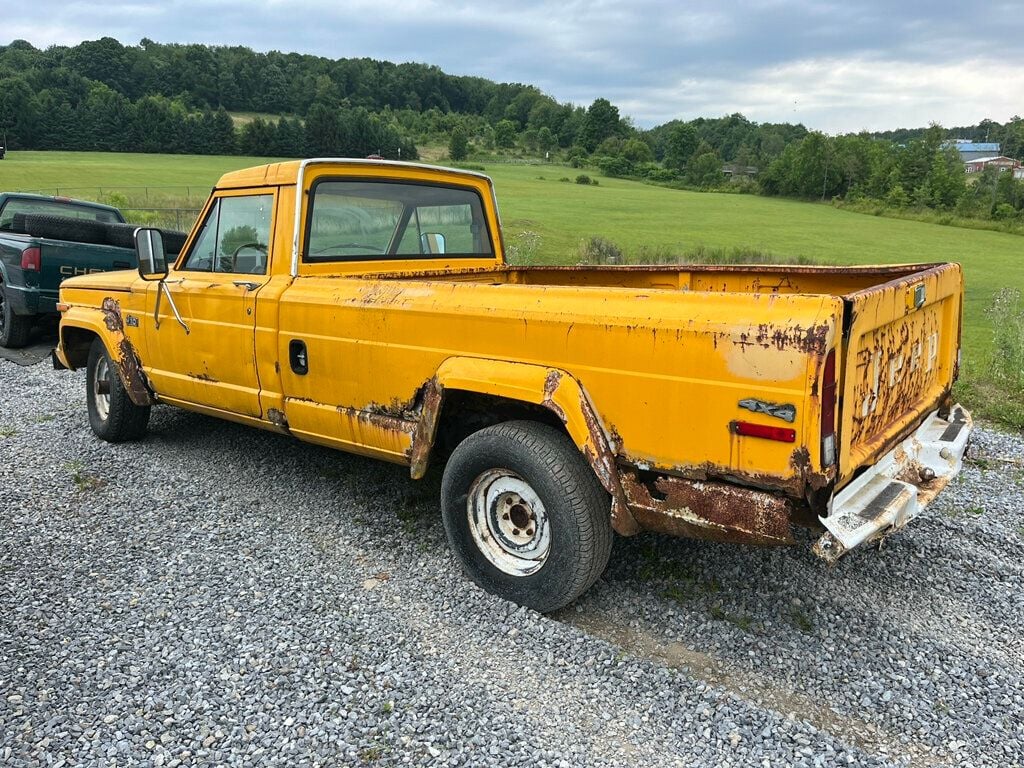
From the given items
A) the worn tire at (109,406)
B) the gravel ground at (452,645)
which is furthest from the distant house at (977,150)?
the worn tire at (109,406)

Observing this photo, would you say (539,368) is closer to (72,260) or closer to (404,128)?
(72,260)

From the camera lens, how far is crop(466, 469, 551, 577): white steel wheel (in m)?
3.28

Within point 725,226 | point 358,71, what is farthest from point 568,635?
point 358,71

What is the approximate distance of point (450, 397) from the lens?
11.6 ft

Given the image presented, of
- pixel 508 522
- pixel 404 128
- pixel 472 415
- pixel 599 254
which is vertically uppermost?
pixel 404 128

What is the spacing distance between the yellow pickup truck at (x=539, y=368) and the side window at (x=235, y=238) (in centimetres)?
2

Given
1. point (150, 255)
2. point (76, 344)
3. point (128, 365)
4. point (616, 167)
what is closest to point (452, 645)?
point (150, 255)

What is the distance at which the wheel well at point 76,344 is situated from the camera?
5953mm

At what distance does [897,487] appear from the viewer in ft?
9.58

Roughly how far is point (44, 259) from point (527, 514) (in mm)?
7863

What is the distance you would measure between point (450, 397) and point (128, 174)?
56.8 meters

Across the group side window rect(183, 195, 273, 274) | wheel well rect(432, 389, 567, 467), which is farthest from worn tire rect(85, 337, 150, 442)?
wheel well rect(432, 389, 567, 467)

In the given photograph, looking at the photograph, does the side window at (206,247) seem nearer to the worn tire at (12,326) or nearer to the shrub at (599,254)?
the worn tire at (12,326)

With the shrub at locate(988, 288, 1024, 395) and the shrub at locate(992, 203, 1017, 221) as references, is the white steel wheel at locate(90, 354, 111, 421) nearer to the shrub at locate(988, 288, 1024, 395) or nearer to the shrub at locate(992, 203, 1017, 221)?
the shrub at locate(988, 288, 1024, 395)
